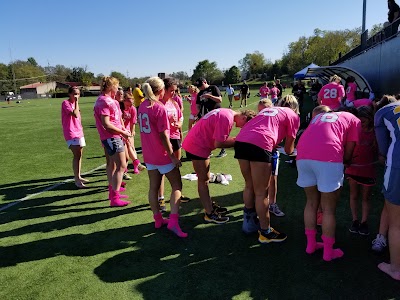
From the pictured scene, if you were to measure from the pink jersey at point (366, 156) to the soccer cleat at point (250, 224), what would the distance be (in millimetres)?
1385

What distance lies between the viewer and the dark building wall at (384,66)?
8.92m

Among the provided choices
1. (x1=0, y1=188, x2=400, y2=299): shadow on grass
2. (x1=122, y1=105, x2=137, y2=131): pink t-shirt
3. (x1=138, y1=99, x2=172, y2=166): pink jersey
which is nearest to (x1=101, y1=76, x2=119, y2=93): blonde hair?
(x1=138, y1=99, x2=172, y2=166): pink jersey

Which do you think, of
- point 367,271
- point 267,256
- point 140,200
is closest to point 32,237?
point 140,200

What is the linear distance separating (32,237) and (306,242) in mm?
3625

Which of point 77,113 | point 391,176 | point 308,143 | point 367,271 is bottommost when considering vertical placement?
point 367,271

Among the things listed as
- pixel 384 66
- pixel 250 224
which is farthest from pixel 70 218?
pixel 384 66

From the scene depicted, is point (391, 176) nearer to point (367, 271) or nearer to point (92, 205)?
point (367, 271)

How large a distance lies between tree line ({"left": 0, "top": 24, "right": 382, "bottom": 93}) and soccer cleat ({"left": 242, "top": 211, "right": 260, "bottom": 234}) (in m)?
59.0

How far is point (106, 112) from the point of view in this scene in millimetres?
5102

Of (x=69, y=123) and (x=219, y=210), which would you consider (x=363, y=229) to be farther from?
(x=69, y=123)

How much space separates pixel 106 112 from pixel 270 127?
271 cm

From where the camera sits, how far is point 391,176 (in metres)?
2.99

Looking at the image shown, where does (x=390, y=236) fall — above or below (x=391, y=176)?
below

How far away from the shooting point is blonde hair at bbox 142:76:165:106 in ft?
13.4
